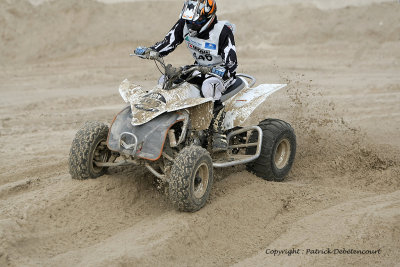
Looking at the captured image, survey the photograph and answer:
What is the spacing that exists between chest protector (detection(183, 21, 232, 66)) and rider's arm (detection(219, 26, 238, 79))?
57 mm

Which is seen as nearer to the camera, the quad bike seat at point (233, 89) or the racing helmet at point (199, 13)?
the racing helmet at point (199, 13)

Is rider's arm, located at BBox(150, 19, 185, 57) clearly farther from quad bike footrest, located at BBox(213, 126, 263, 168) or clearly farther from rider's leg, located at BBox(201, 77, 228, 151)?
quad bike footrest, located at BBox(213, 126, 263, 168)

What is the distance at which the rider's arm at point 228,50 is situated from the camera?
19.9 feet

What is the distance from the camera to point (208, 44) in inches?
244

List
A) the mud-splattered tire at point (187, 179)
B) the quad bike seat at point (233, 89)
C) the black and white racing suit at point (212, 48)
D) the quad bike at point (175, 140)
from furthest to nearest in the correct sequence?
the quad bike seat at point (233, 89) → the black and white racing suit at point (212, 48) → the quad bike at point (175, 140) → the mud-splattered tire at point (187, 179)

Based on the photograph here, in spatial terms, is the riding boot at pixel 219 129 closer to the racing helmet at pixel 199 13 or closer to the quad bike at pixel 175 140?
the quad bike at pixel 175 140

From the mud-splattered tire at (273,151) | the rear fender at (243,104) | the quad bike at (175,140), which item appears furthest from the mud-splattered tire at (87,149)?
the mud-splattered tire at (273,151)

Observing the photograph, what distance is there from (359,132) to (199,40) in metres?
3.96

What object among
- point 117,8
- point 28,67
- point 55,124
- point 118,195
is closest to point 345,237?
point 118,195

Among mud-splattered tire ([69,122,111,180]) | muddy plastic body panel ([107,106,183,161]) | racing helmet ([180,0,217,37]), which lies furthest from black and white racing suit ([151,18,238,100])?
mud-splattered tire ([69,122,111,180])

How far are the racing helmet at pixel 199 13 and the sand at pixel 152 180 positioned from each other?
1.94 m

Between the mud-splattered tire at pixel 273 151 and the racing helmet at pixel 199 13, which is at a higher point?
the racing helmet at pixel 199 13

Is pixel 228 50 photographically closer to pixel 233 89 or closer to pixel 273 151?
pixel 233 89

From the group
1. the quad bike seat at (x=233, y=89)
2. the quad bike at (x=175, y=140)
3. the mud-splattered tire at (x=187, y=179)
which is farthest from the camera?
the quad bike seat at (x=233, y=89)
